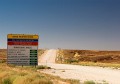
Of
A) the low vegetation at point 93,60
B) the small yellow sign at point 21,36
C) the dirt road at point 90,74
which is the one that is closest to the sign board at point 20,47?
the small yellow sign at point 21,36

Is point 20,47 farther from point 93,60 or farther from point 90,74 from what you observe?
point 93,60

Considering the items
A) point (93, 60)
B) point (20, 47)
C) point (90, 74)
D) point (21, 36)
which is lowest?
point (90, 74)

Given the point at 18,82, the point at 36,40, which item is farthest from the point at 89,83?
the point at 36,40

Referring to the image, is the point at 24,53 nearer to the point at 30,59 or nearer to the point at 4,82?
the point at 30,59

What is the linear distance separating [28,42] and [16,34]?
2.00 metres

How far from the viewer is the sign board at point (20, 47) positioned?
4622 cm

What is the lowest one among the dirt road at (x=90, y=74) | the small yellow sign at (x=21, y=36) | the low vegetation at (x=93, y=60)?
the dirt road at (x=90, y=74)

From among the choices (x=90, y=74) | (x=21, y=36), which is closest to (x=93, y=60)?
(x=21, y=36)

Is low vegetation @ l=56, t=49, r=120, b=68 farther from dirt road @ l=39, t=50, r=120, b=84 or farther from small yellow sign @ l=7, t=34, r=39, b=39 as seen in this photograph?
small yellow sign @ l=7, t=34, r=39, b=39

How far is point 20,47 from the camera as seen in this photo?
46.2 m

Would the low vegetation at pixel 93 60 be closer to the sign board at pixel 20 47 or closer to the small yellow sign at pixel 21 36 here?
the sign board at pixel 20 47

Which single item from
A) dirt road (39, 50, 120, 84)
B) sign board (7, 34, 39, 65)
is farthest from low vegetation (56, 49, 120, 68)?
sign board (7, 34, 39, 65)

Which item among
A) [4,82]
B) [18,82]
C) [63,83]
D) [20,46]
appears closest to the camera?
[18,82]

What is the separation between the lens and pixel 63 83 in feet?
78.9
